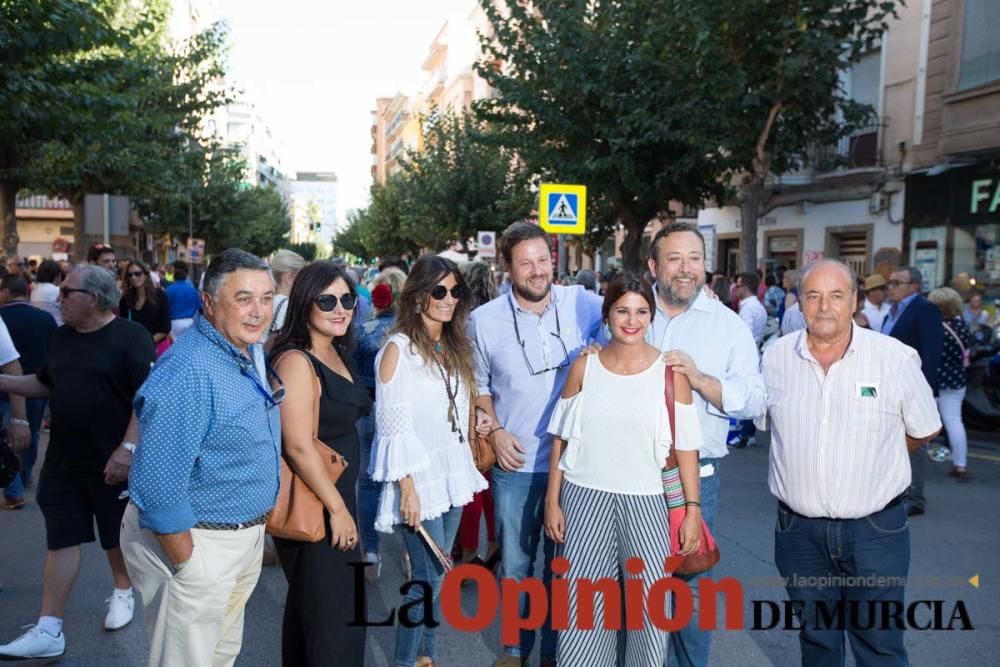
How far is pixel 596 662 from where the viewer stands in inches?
136

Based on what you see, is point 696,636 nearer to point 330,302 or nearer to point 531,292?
point 531,292

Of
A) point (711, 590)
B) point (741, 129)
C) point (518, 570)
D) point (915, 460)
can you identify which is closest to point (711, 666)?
point (711, 590)

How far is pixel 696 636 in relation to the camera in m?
3.48

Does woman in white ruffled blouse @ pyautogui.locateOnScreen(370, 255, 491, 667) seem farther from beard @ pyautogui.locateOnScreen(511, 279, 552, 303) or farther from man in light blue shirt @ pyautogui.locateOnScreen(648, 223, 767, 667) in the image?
man in light blue shirt @ pyautogui.locateOnScreen(648, 223, 767, 667)

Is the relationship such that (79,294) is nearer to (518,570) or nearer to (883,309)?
(518,570)

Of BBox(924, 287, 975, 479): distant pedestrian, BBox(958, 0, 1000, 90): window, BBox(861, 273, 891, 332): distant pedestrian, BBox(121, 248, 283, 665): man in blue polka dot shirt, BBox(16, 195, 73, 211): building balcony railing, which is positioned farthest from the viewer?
BBox(16, 195, 73, 211): building balcony railing

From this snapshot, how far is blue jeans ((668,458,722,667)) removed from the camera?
347 centimetres

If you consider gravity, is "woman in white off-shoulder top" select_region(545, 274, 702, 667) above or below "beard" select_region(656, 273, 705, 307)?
below

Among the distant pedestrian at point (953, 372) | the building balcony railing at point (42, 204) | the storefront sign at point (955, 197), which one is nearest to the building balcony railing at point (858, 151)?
the storefront sign at point (955, 197)

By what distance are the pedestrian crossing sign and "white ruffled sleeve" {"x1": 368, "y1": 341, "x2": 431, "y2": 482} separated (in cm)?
960

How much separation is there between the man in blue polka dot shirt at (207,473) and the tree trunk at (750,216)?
520 inches

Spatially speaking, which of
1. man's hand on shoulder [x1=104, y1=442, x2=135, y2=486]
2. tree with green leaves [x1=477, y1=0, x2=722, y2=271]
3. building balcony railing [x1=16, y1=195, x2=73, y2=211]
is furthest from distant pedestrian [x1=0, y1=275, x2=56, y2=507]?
building balcony railing [x1=16, y1=195, x2=73, y2=211]

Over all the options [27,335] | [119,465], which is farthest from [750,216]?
[119,465]

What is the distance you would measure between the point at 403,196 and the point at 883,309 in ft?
110
